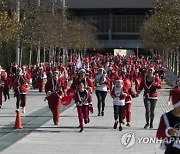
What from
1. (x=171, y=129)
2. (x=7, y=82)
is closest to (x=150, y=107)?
(x=171, y=129)

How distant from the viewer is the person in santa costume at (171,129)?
6.75 metres

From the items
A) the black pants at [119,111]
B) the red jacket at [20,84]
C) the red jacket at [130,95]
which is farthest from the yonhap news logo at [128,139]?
the red jacket at [20,84]

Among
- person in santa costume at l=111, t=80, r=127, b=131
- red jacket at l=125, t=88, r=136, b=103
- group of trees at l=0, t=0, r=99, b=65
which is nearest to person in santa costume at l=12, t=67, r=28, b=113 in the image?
red jacket at l=125, t=88, r=136, b=103

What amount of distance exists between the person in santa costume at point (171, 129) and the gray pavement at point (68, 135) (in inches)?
175

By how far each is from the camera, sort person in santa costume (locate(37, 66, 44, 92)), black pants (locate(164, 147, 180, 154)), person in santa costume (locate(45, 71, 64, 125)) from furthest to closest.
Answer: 1. person in santa costume (locate(37, 66, 44, 92))
2. person in santa costume (locate(45, 71, 64, 125))
3. black pants (locate(164, 147, 180, 154))

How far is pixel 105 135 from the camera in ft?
45.1

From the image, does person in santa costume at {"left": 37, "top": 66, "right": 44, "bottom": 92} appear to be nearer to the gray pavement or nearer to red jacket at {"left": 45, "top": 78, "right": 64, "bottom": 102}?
the gray pavement

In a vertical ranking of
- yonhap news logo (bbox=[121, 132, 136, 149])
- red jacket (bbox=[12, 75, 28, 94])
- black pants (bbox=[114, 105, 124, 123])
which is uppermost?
red jacket (bbox=[12, 75, 28, 94])

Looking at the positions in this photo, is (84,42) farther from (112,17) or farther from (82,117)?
(82,117)

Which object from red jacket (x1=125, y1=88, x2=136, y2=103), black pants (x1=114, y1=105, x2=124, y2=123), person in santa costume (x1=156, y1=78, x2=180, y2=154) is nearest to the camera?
person in santa costume (x1=156, y1=78, x2=180, y2=154)

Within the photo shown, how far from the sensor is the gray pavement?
11.7m

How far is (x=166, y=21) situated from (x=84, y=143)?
22658mm

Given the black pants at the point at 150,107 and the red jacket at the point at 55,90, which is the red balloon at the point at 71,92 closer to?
the red jacket at the point at 55,90

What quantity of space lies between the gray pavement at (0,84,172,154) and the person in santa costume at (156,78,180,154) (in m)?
4.45
